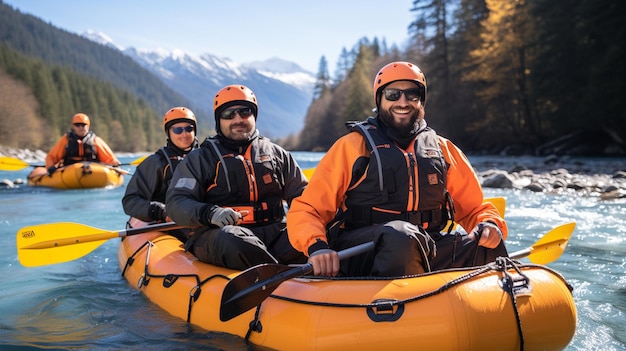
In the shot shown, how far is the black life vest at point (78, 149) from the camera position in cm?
1220

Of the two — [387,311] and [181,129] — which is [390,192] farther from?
[181,129]

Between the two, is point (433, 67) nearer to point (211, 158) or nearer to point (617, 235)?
point (617, 235)

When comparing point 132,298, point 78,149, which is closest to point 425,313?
point 132,298

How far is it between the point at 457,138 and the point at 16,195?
21.8 metres

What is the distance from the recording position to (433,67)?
94.8ft

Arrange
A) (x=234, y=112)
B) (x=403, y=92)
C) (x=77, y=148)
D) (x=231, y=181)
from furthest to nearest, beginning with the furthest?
(x=77, y=148) → (x=234, y=112) → (x=231, y=181) → (x=403, y=92)

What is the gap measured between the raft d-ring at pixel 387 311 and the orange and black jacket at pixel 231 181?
1723mm

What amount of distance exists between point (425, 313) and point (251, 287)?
3.11 ft

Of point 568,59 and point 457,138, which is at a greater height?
point 568,59

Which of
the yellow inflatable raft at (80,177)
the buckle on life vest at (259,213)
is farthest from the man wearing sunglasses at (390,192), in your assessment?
the yellow inflatable raft at (80,177)

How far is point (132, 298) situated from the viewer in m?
4.41

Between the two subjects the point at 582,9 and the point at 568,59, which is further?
the point at 568,59

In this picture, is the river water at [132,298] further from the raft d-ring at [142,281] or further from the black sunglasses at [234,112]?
the black sunglasses at [234,112]

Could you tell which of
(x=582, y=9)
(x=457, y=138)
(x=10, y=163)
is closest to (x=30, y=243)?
(x=10, y=163)
